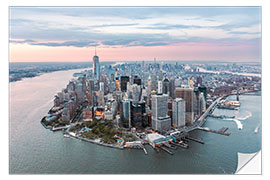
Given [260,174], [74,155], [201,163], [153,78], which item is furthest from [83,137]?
[153,78]

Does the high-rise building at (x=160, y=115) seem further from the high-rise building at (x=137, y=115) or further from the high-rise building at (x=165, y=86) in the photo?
the high-rise building at (x=165, y=86)

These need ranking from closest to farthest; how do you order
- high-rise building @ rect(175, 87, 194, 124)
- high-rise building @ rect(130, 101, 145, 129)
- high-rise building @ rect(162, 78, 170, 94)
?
high-rise building @ rect(130, 101, 145, 129)
high-rise building @ rect(175, 87, 194, 124)
high-rise building @ rect(162, 78, 170, 94)

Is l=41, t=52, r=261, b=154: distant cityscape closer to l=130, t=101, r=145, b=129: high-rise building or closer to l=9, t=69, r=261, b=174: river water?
l=130, t=101, r=145, b=129: high-rise building

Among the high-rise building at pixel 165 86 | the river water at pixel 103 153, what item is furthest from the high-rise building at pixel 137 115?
the high-rise building at pixel 165 86

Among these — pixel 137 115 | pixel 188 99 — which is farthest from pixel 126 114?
pixel 188 99

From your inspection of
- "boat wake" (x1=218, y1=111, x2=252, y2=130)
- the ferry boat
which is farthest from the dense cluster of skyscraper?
"boat wake" (x1=218, y1=111, x2=252, y2=130)

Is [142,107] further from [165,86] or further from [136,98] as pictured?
[165,86]

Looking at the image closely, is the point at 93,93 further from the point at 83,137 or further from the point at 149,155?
the point at 149,155
